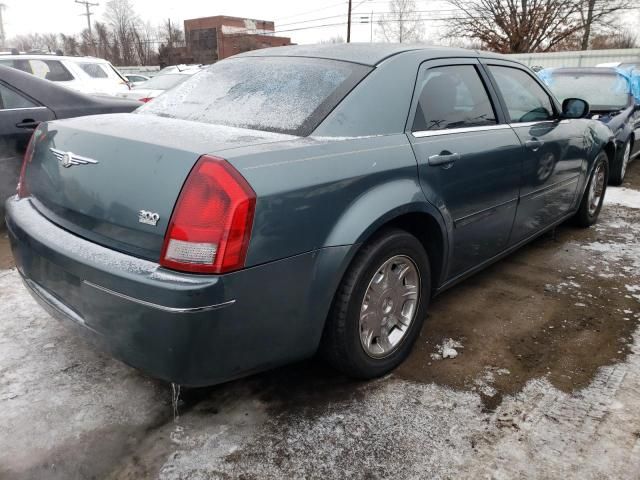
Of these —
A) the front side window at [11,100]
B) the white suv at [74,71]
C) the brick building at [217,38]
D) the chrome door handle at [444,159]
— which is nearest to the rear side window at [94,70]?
the white suv at [74,71]

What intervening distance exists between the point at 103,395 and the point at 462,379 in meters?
1.67

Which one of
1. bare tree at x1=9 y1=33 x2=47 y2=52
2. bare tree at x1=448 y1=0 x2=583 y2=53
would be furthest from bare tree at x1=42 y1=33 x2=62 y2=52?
bare tree at x1=448 y1=0 x2=583 y2=53

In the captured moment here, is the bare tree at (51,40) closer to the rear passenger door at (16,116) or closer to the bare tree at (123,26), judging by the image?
the bare tree at (123,26)

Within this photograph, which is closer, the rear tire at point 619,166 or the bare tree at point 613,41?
the rear tire at point 619,166

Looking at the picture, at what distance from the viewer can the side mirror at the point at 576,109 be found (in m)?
3.86

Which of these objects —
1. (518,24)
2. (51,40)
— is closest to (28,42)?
(51,40)

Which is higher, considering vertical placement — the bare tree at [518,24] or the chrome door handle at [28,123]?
the bare tree at [518,24]

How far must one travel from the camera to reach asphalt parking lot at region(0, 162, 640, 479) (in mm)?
1925

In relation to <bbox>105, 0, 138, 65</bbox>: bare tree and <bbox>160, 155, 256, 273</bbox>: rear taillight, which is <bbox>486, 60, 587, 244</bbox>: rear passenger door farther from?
<bbox>105, 0, 138, 65</bbox>: bare tree

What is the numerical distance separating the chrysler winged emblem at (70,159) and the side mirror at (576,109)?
132 inches

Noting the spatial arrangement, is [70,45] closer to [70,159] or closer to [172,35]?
[172,35]

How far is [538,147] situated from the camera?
3.37 meters

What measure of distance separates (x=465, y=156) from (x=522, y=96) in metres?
1.18

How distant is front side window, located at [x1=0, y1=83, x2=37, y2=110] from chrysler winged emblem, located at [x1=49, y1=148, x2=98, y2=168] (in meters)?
2.98
